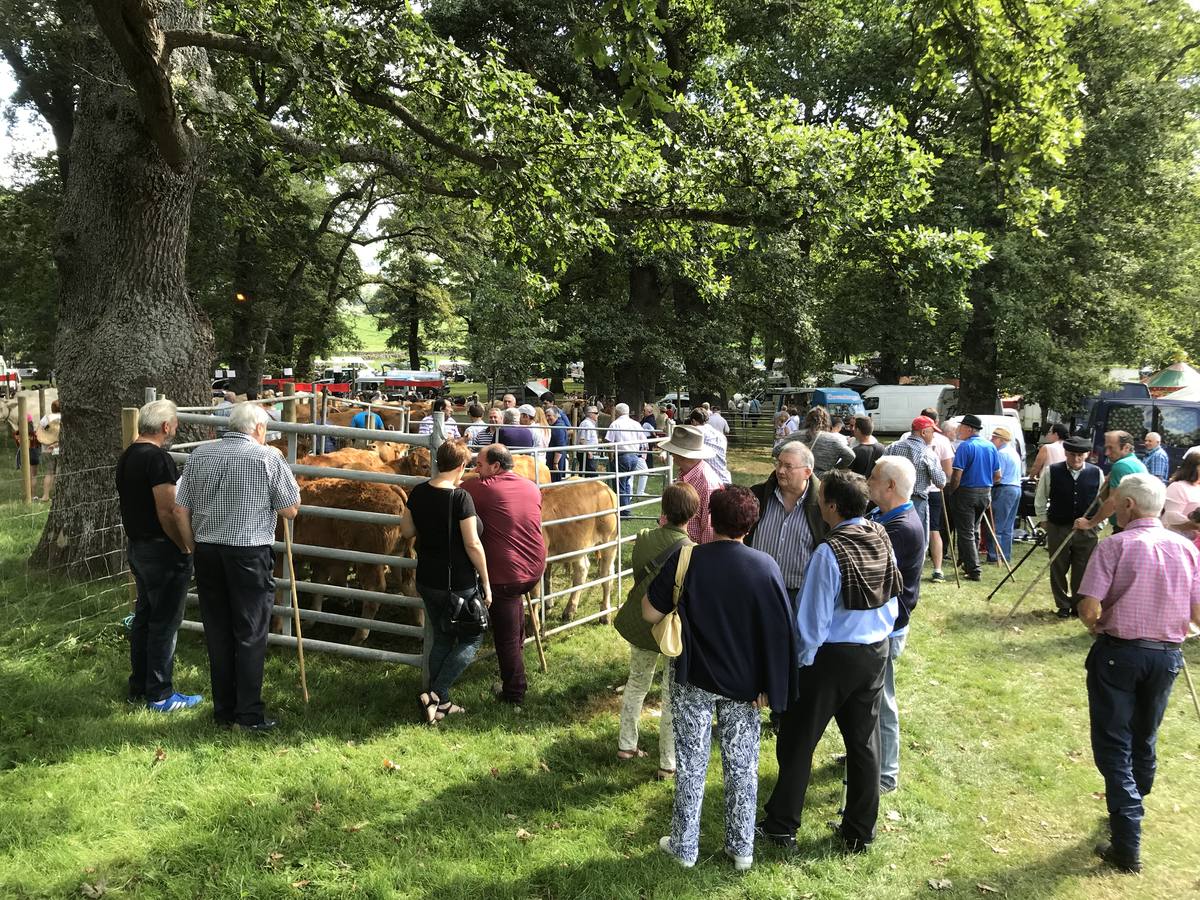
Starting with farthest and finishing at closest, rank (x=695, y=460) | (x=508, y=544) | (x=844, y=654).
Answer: (x=695, y=460) < (x=508, y=544) < (x=844, y=654)

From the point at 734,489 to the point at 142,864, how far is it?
342 cm

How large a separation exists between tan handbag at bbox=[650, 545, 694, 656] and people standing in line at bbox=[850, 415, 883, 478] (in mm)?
3761

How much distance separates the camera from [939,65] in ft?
18.9

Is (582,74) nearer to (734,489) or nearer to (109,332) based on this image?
(109,332)

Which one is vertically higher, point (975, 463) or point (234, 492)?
point (234, 492)

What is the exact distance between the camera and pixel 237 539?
4.77 m

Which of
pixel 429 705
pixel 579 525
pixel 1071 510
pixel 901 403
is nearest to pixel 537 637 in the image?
pixel 429 705

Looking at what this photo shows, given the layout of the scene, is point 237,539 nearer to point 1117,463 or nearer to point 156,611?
point 156,611

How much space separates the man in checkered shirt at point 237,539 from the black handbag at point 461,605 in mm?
1030

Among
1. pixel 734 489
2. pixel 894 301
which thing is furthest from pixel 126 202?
pixel 894 301

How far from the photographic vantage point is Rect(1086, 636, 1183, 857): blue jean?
413 centimetres

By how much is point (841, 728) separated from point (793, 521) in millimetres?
1423

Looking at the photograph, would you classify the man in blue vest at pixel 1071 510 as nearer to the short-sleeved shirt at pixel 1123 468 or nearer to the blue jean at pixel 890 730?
the short-sleeved shirt at pixel 1123 468

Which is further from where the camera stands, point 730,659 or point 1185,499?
point 1185,499
